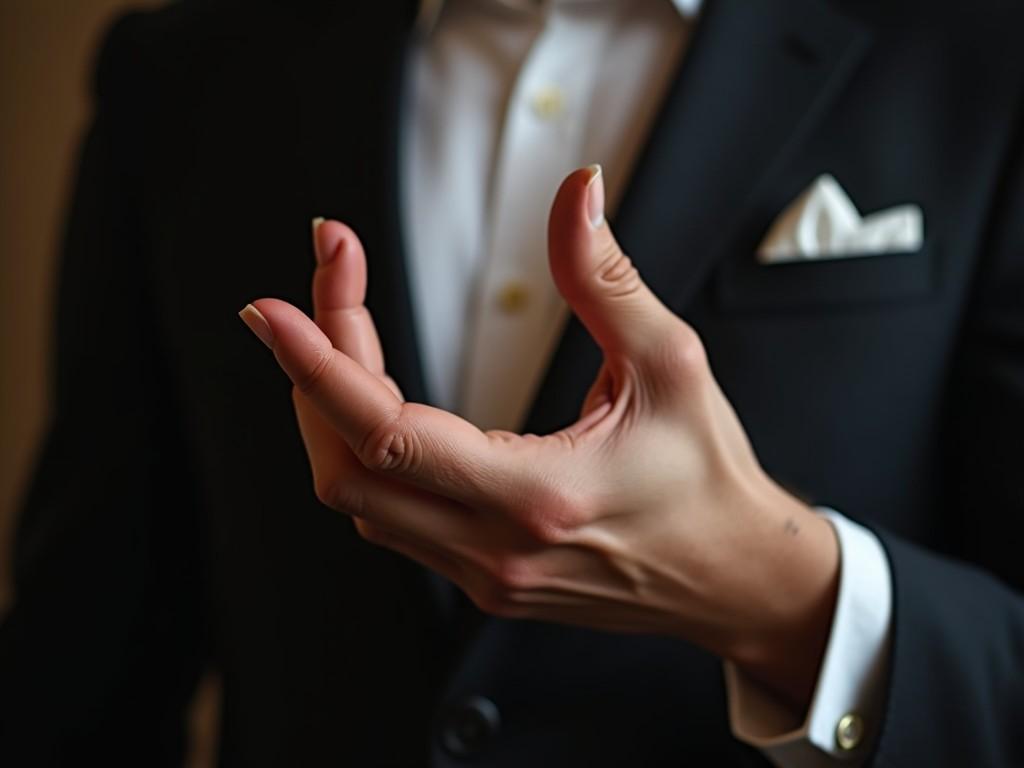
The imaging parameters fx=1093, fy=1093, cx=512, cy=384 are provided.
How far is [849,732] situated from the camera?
559 millimetres

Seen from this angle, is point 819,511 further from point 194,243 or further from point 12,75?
point 12,75

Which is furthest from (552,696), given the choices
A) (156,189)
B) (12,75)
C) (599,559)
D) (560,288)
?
(12,75)

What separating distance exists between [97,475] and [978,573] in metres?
0.63

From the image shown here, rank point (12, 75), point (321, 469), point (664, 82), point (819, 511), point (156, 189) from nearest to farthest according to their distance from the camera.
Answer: point (321, 469) → point (819, 511) → point (664, 82) → point (156, 189) → point (12, 75)

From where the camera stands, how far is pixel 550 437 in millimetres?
460

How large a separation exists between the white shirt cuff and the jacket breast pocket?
14 cm

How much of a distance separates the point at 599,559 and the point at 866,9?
1.36 ft

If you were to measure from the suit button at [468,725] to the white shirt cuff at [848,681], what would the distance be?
5.9 inches

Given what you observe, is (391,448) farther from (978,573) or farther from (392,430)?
(978,573)

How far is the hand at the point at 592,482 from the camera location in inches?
16.5

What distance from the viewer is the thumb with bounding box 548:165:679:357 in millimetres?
431

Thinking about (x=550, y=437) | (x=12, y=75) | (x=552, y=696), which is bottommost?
(x=552, y=696)

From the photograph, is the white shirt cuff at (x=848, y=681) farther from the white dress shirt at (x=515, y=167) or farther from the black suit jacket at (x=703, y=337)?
the white dress shirt at (x=515, y=167)

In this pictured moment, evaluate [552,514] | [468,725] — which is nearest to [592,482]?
[552,514]
